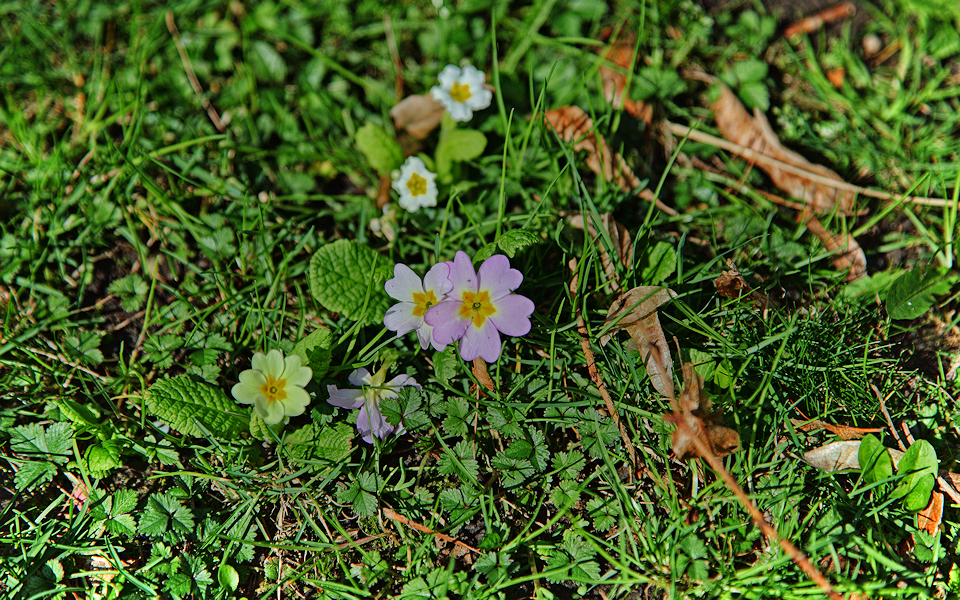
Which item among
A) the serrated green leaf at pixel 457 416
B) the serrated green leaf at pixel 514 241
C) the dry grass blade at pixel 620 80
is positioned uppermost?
the dry grass blade at pixel 620 80

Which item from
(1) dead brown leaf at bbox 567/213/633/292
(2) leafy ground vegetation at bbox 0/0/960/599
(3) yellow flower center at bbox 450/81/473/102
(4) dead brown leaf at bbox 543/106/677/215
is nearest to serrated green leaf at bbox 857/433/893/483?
(2) leafy ground vegetation at bbox 0/0/960/599

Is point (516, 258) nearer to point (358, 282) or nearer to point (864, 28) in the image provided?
point (358, 282)

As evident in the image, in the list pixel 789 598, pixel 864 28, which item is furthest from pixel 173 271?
pixel 864 28

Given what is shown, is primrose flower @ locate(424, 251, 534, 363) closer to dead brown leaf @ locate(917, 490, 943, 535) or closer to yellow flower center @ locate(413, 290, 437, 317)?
yellow flower center @ locate(413, 290, 437, 317)

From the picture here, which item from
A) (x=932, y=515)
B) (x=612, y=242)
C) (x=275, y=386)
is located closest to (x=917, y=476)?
(x=932, y=515)

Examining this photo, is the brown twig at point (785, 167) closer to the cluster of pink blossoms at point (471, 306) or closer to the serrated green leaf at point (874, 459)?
the serrated green leaf at point (874, 459)

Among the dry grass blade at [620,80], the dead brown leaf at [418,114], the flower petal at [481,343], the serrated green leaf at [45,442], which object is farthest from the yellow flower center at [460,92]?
the serrated green leaf at [45,442]
